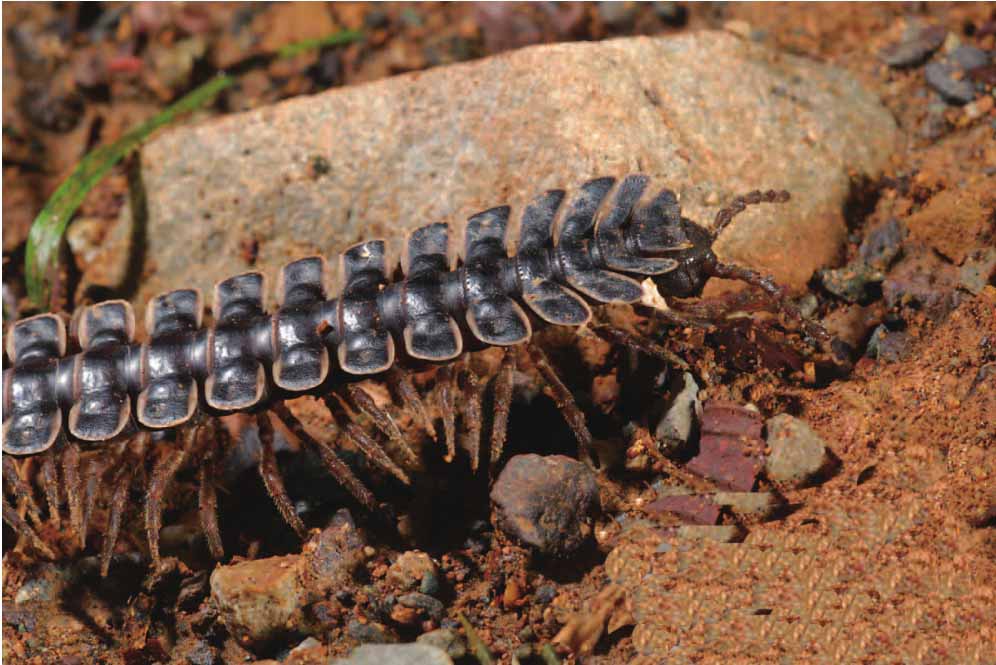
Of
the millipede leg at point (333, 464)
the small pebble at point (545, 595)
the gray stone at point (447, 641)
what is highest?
the millipede leg at point (333, 464)

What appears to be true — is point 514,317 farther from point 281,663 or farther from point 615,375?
point 281,663

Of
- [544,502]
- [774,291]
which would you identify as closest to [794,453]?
[774,291]

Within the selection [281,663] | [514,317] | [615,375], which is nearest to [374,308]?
[514,317]

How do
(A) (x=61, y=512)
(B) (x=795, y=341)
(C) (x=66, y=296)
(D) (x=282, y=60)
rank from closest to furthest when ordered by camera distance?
1. (B) (x=795, y=341)
2. (A) (x=61, y=512)
3. (C) (x=66, y=296)
4. (D) (x=282, y=60)

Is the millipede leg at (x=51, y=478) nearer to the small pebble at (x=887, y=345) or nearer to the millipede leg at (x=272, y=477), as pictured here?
the millipede leg at (x=272, y=477)

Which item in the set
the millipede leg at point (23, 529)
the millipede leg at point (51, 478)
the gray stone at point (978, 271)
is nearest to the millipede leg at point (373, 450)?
the millipede leg at point (51, 478)

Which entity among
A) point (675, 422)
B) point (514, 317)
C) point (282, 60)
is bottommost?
point (675, 422)
